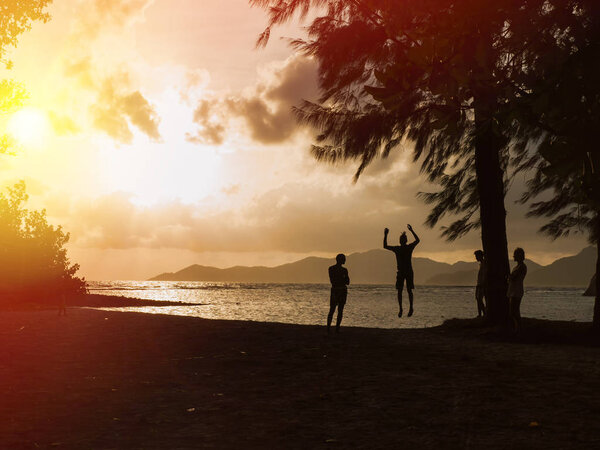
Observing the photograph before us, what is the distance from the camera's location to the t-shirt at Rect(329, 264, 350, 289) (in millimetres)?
13336

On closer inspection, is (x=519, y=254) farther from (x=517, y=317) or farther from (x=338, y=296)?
(x=338, y=296)

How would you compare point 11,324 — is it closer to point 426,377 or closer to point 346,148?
point 346,148

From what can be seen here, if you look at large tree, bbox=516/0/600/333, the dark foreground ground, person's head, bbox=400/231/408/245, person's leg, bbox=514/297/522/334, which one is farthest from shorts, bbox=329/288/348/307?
large tree, bbox=516/0/600/333

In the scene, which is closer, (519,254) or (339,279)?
(519,254)

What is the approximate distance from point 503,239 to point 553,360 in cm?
487

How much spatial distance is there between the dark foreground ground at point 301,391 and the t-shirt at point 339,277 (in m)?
1.16

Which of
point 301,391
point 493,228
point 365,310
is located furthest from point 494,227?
point 365,310

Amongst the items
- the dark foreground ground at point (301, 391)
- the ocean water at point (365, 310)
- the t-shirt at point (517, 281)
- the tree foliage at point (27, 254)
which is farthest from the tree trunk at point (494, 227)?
the tree foliage at point (27, 254)

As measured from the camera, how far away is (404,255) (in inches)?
573

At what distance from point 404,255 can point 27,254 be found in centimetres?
3225

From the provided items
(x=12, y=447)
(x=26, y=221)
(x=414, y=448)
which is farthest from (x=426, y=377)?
(x=26, y=221)

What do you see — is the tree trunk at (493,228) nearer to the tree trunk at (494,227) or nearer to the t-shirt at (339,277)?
the tree trunk at (494,227)

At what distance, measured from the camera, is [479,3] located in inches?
181

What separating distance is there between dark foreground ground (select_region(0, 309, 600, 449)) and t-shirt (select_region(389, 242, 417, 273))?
1673 millimetres
